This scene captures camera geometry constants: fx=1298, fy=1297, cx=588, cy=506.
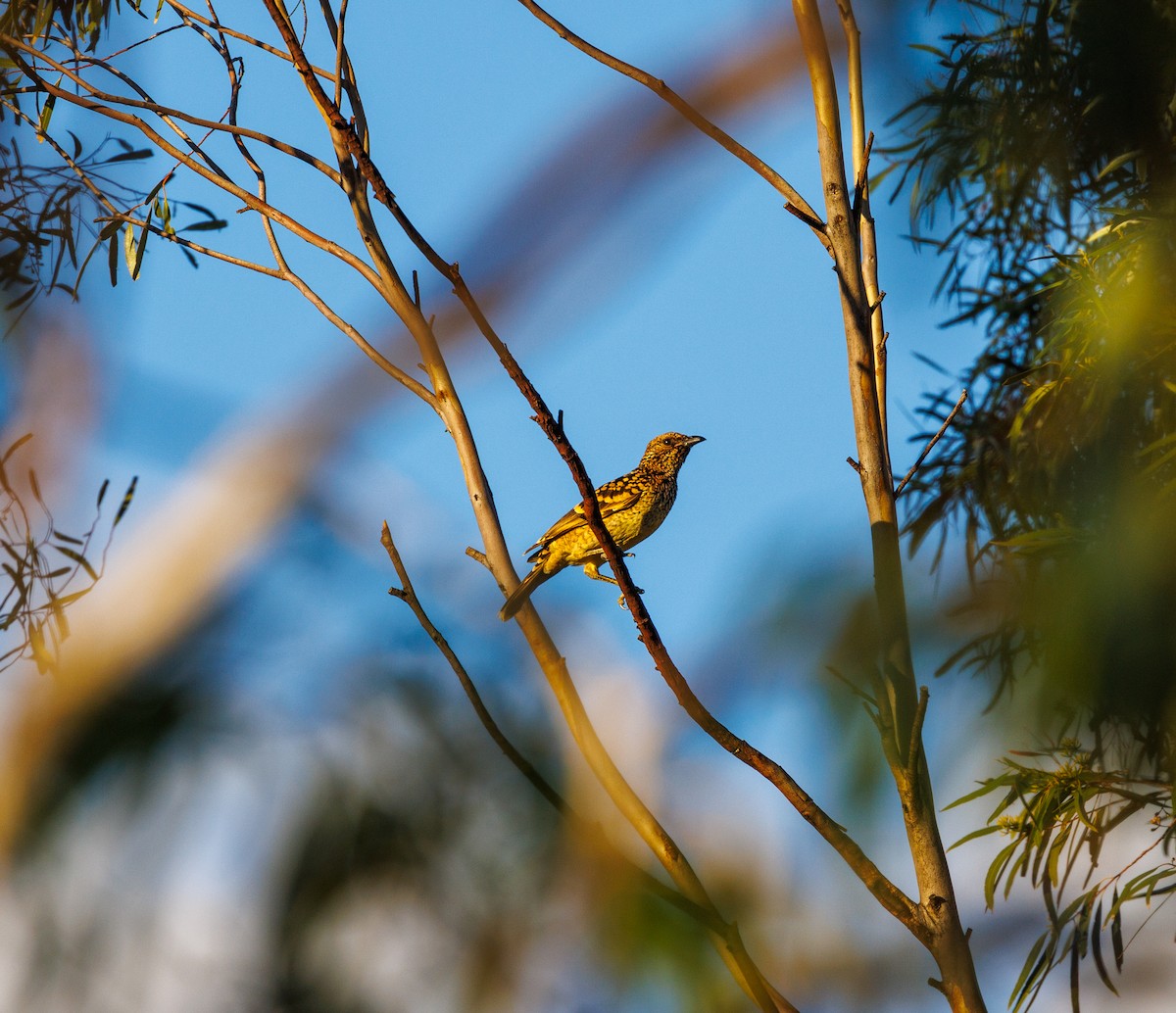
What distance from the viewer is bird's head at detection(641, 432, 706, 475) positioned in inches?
200

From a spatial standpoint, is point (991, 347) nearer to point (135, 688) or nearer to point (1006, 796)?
point (1006, 796)

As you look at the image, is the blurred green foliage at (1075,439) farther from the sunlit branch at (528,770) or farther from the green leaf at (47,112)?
the green leaf at (47,112)

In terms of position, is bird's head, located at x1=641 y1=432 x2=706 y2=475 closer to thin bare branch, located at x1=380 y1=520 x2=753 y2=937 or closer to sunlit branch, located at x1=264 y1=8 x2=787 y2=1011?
sunlit branch, located at x1=264 y1=8 x2=787 y2=1011

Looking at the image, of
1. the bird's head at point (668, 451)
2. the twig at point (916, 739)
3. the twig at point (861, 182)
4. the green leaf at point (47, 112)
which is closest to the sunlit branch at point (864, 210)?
the twig at point (861, 182)

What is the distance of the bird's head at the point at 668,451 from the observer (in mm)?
5082

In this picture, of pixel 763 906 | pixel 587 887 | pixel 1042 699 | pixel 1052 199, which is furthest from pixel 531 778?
pixel 1052 199

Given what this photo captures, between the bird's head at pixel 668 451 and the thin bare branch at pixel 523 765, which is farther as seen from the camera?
the bird's head at pixel 668 451

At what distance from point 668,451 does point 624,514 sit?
1.75ft

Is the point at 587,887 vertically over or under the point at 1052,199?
under

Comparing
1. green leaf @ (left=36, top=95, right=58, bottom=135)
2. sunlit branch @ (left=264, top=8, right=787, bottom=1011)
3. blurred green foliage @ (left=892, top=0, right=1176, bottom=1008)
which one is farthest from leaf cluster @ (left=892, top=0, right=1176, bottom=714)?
green leaf @ (left=36, top=95, right=58, bottom=135)

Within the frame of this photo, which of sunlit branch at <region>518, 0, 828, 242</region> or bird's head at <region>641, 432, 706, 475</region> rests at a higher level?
bird's head at <region>641, 432, 706, 475</region>

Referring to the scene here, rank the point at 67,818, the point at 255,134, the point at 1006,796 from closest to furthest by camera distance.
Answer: the point at 67,818, the point at 255,134, the point at 1006,796

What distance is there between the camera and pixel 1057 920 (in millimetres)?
2467

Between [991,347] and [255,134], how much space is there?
2.47 meters
